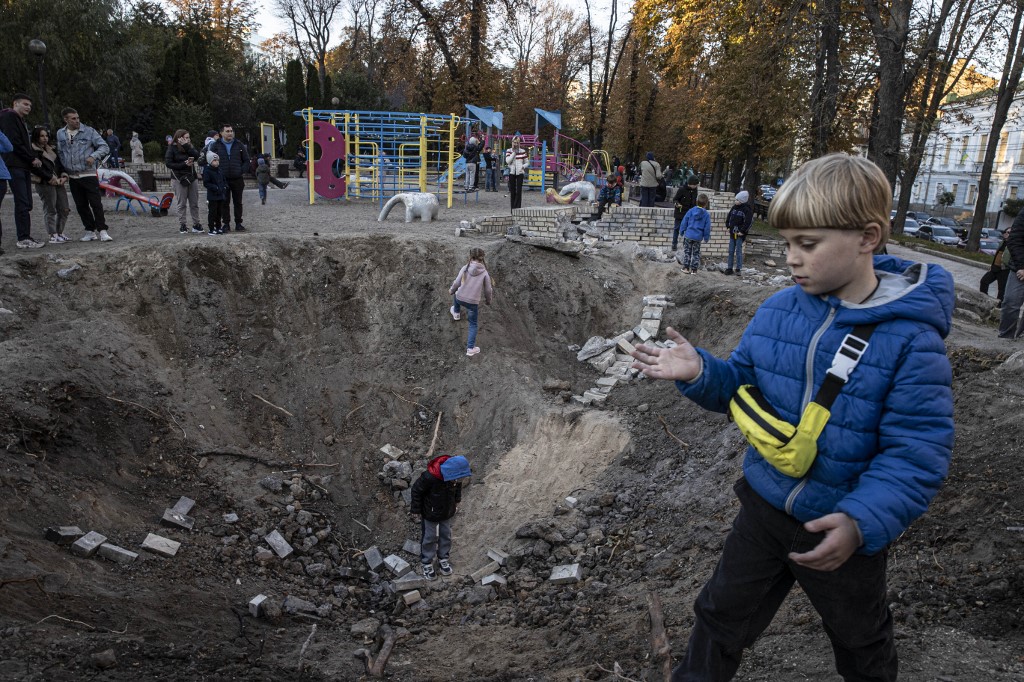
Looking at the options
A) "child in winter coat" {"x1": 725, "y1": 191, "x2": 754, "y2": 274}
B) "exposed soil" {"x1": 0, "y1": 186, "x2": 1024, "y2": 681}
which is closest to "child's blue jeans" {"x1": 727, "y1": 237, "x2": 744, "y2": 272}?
"child in winter coat" {"x1": 725, "y1": 191, "x2": 754, "y2": 274}

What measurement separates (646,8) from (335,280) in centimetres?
2109

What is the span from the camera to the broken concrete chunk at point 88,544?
16.7 ft

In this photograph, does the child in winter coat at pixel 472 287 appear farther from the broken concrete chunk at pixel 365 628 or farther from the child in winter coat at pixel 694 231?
the broken concrete chunk at pixel 365 628

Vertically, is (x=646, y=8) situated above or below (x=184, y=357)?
above

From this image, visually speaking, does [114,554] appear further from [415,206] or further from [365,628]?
[415,206]

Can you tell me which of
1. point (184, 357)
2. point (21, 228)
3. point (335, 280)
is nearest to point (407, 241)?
point (335, 280)

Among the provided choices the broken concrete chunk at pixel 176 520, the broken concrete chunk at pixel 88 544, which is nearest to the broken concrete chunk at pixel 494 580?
the broken concrete chunk at pixel 176 520

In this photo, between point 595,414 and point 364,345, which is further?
point 364,345

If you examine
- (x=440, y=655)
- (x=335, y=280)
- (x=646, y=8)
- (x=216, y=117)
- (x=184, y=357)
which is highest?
(x=646, y=8)

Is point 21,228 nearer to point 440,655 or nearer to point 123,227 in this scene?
point 123,227

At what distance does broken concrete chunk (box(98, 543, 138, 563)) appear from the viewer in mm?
5176

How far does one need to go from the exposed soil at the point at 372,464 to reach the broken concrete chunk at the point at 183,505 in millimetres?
163

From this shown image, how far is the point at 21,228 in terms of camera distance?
9.49m

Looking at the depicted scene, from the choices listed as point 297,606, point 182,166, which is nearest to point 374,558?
point 297,606
